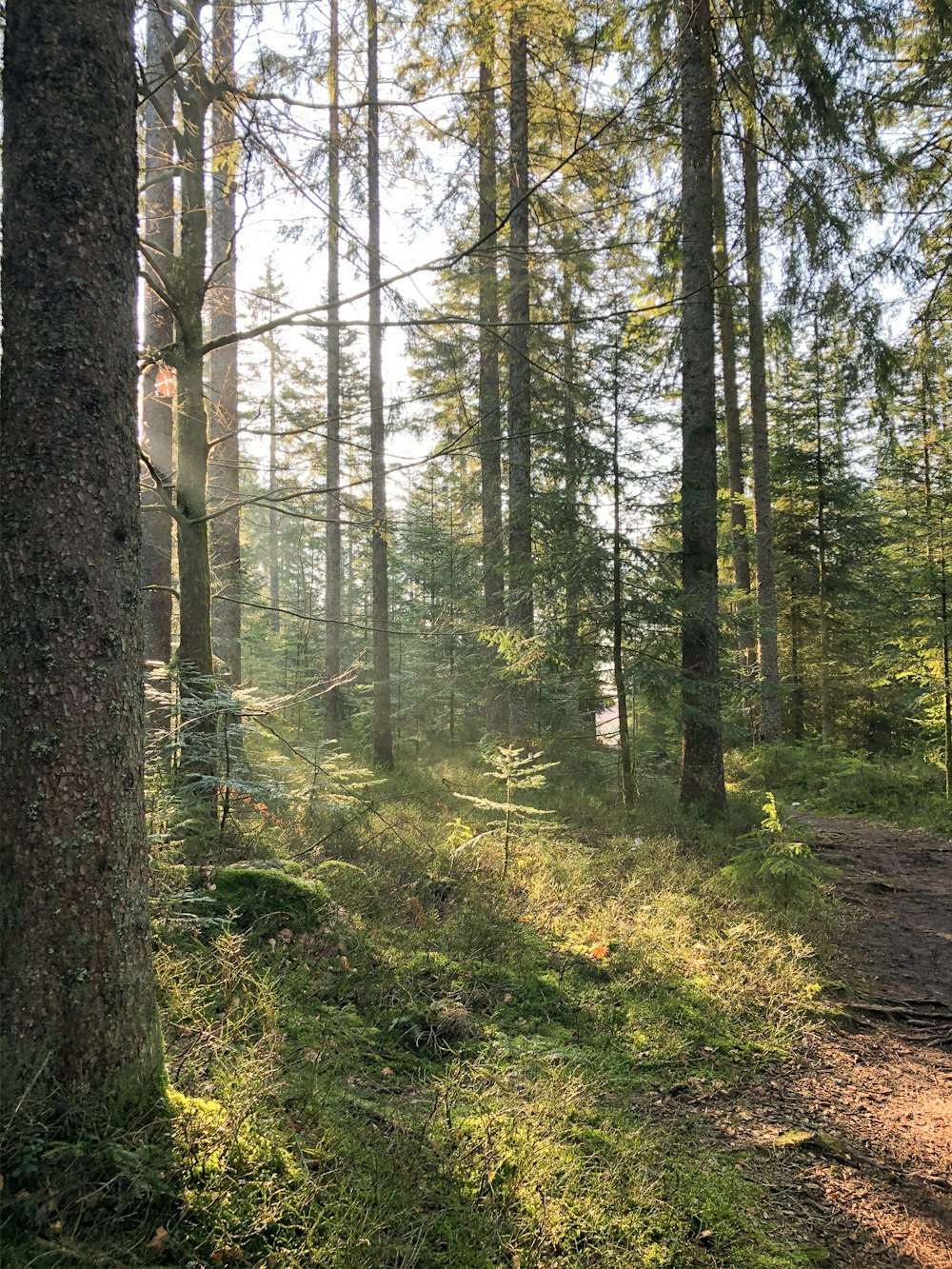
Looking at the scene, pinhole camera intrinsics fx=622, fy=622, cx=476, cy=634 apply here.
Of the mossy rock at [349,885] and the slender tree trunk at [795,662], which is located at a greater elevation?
the slender tree trunk at [795,662]

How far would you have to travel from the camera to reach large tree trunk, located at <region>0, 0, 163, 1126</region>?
2129 millimetres

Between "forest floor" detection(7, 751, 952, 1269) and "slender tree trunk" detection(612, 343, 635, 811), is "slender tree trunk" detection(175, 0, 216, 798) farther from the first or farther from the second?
"slender tree trunk" detection(612, 343, 635, 811)

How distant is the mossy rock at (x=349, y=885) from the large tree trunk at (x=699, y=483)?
5.45 metres

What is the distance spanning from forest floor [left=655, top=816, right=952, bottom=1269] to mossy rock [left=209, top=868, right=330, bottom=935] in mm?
2652

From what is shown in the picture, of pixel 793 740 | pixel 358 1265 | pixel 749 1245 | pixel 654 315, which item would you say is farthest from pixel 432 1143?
pixel 793 740

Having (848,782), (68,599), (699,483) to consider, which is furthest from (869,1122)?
(848,782)

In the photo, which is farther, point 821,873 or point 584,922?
point 821,873

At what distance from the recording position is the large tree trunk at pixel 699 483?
886 centimetres

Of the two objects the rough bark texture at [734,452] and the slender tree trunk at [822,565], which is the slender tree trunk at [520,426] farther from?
the slender tree trunk at [822,565]

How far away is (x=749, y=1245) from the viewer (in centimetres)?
249

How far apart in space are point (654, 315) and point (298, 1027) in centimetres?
965

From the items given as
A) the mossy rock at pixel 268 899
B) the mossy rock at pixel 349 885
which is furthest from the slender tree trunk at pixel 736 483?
the mossy rock at pixel 268 899

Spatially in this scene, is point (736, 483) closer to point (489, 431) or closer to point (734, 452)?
point (734, 452)

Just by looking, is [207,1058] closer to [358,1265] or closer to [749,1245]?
[358,1265]
